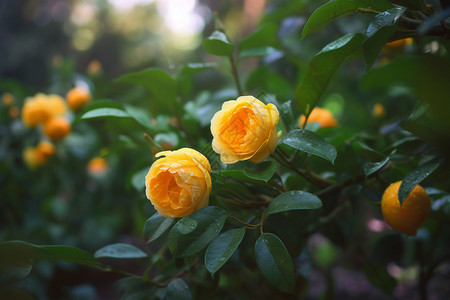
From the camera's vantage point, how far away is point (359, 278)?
116 centimetres

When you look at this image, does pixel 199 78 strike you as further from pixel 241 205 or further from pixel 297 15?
pixel 241 205

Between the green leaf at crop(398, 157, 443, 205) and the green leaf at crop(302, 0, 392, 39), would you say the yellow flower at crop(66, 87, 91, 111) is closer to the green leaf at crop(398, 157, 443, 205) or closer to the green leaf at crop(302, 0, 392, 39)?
the green leaf at crop(302, 0, 392, 39)

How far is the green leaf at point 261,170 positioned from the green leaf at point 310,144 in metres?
0.03

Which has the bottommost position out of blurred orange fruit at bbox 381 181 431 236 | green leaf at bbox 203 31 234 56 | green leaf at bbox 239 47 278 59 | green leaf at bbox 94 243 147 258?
green leaf at bbox 94 243 147 258

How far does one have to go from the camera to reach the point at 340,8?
38 cm

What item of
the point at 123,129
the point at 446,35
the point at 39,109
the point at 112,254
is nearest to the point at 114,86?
the point at 39,109

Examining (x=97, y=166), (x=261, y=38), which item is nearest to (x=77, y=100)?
(x=97, y=166)

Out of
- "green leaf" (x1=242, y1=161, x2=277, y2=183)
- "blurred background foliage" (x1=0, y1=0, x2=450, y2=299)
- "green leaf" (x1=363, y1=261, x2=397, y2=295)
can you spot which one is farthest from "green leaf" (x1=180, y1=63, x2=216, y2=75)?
"green leaf" (x1=363, y1=261, x2=397, y2=295)

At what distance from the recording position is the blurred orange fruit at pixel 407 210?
39 cm

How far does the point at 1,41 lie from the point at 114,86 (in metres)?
1.57

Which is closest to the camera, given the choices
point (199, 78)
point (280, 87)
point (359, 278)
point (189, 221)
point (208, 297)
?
point (189, 221)

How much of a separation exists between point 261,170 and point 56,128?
742 millimetres

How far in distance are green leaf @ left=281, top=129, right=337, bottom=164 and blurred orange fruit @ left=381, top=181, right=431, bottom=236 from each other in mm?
115

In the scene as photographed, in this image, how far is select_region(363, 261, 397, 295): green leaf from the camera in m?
0.59
